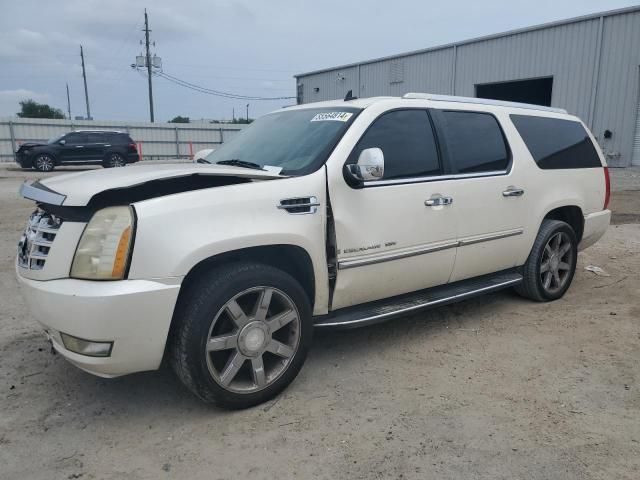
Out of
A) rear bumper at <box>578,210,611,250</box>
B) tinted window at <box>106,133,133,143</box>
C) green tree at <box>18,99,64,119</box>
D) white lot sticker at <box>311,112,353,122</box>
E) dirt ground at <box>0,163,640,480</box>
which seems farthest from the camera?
green tree at <box>18,99,64,119</box>

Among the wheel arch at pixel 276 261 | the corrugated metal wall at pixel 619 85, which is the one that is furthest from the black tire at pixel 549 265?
the corrugated metal wall at pixel 619 85

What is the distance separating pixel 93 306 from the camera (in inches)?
99.8

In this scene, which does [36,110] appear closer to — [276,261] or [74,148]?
[74,148]

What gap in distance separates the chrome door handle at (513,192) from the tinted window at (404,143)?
78 cm

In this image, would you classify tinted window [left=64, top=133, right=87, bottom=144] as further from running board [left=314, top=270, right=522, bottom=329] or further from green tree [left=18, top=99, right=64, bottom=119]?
green tree [left=18, top=99, right=64, bottom=119]

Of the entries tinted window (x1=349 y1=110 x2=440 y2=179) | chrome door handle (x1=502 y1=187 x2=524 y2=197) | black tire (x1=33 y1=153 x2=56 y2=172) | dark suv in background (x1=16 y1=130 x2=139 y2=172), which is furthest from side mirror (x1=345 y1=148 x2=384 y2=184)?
black tire (x1=33 y1=153 x2=56 y2=172)

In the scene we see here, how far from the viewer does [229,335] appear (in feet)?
9.55

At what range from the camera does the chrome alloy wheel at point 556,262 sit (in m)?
4.87

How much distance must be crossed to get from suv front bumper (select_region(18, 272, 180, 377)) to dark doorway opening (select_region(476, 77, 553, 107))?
23.2 metres

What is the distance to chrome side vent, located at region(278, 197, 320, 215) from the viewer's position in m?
3.07

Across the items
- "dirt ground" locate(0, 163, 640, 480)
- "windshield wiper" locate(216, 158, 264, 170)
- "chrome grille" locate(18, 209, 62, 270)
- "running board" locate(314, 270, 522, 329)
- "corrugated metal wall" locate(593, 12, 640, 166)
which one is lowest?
"dirt ground" locate(0, 163, 640, 480)

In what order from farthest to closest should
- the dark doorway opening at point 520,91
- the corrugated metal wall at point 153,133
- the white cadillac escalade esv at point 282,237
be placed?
the corrugated metal wall at point 153,133
the dark doorway opening at point 520,91
the white cadillac escalade esv at point 282,237

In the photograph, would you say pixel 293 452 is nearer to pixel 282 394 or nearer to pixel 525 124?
pixel 282 394

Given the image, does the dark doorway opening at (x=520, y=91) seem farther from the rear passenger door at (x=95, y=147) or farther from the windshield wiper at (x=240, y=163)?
the windshield wiper at (x=240, y=163)
